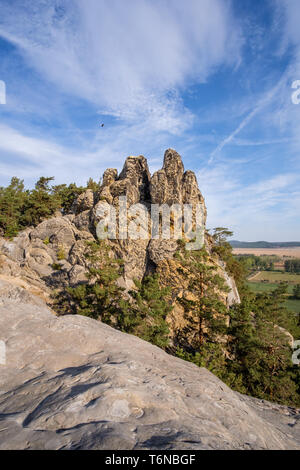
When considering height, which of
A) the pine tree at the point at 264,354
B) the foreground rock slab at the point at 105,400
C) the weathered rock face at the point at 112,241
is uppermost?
the weathered rock face at the point at 112,241

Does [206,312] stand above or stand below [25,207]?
below

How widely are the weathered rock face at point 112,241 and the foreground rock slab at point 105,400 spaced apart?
62.5 feet

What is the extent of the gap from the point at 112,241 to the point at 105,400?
2769 cm

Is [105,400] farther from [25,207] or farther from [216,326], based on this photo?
[25,207]

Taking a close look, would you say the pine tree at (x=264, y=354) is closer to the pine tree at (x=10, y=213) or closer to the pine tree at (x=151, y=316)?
the pine tree at (x=151, y=316)

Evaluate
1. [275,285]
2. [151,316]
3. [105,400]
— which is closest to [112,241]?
[151,316]

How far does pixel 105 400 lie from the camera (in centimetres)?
390

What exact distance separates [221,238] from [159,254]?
16.1m

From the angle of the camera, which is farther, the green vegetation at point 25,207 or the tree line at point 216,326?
the green vegetation at point 25,207

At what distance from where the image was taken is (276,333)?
1781cm

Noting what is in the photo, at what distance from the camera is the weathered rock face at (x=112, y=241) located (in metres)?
27.9

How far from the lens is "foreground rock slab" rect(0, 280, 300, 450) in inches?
125

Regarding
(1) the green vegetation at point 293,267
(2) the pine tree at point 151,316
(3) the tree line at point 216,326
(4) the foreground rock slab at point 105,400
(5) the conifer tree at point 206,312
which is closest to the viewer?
(4) the foreground rock slab at point 105,400

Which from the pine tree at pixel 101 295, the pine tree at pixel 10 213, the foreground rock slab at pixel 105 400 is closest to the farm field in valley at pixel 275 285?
the pine tree at pixel 101 295
